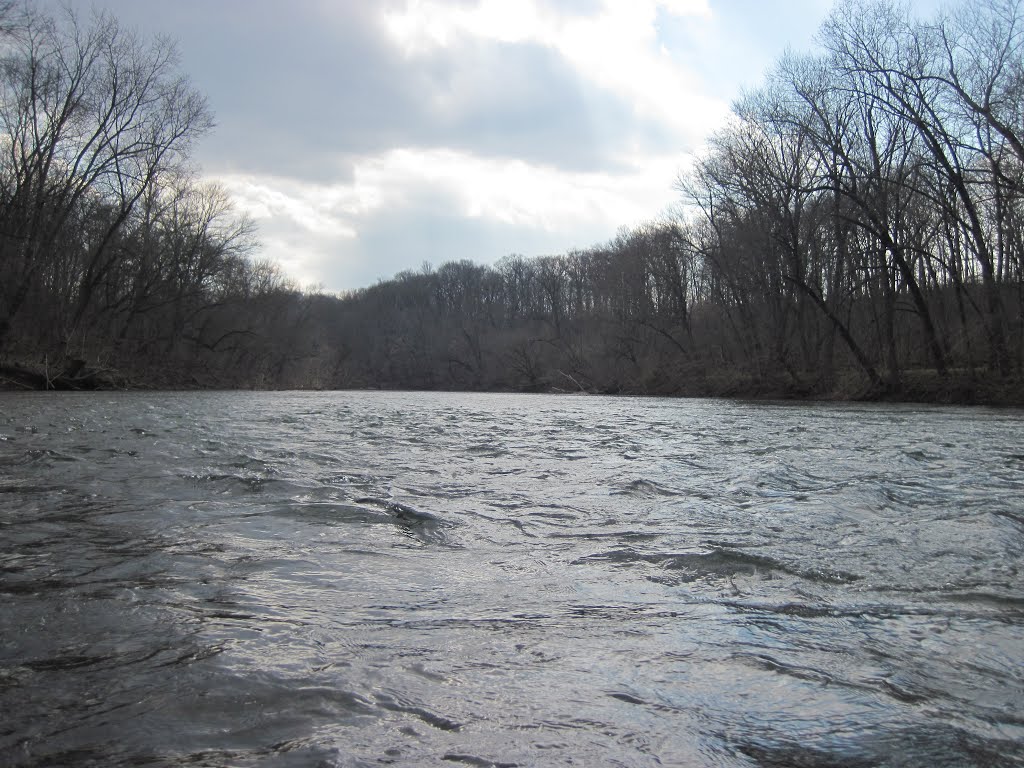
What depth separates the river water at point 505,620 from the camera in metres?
1.90

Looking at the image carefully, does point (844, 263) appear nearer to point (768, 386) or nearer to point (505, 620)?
point (768, 386)

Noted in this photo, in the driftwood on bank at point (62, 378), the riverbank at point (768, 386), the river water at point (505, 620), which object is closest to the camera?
the river water at point (505, 620)

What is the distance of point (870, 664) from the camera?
2451 millimetres

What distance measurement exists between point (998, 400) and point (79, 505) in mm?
22528

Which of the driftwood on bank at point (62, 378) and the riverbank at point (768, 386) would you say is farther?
the driftwood on bank at point (62, 378)

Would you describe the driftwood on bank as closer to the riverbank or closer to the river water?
the riverbank

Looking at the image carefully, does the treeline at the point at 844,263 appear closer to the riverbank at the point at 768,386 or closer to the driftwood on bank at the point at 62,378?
the riverbank at the point at 768,386

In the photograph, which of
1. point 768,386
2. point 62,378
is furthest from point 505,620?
point 768,386

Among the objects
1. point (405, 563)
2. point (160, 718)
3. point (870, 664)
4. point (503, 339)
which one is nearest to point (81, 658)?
point (160, 718)

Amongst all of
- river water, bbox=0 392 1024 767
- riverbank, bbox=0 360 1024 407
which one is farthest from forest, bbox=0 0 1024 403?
river water, bbox=0 392 1024 767

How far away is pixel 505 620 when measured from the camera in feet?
9.43

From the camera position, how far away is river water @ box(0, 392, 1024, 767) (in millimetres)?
1896

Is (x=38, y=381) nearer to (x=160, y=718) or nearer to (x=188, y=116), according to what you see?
(x=188, y=116)

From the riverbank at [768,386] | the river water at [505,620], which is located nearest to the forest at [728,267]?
the riverbank at [768,386]
